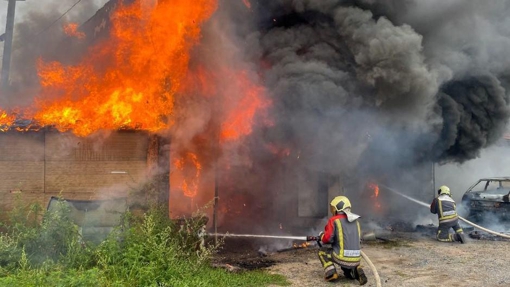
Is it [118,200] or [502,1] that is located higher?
[502,1]

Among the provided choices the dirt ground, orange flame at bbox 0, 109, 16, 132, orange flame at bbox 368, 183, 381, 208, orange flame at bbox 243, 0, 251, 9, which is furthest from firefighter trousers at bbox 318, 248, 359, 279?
orange flame at bbox 368, 183, 381, 208

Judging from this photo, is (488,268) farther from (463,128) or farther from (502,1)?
(502,1)

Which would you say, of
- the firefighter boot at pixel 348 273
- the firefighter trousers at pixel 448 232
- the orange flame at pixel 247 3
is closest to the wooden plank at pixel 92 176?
the firefighter boot at pixel 348 273

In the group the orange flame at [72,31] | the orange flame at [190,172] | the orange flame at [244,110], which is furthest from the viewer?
the orange flame at [72,31]

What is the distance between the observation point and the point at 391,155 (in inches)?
501

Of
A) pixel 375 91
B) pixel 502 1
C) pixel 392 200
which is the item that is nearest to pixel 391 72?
pixel 375 91

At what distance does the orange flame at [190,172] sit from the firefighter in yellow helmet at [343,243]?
4.08 meters

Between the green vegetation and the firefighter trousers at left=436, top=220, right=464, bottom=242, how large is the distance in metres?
5.33

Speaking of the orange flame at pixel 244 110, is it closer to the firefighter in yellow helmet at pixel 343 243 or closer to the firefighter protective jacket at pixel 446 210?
the firefighter in yellow helmet at pixel 343 243

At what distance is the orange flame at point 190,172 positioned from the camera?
31.9 ft

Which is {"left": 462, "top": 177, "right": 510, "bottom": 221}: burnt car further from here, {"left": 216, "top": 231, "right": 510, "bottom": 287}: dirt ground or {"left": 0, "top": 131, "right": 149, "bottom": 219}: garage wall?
{"left": 0, "top": 131, "right": 149, "bottom": 219}: garage wall

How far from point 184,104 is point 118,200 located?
2.55 m

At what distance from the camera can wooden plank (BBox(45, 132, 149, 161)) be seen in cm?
866

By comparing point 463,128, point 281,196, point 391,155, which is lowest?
point 281,196
